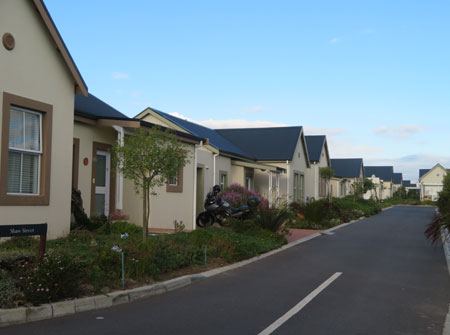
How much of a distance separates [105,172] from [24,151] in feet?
13.3

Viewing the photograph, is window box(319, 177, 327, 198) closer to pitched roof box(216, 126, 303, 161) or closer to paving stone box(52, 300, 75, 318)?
pitched roof box(216, 126, 303, 161)

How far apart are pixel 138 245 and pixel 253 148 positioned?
932 inches

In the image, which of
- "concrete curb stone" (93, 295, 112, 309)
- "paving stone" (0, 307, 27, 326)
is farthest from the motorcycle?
"paving stone" (0, 307, 27, 326)

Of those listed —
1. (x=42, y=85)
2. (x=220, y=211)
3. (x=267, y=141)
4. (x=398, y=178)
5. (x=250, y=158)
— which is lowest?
(x=220, y=211)

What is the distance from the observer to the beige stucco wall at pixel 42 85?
9914 millimetres

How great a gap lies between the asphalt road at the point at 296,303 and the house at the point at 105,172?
4.16 metres

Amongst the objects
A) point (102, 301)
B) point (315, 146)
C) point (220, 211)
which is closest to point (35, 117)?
point (102, 301)

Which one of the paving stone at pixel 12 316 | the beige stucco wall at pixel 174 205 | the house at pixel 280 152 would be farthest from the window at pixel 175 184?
the house at pixel 280 152

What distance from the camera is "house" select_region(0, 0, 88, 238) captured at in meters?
9.83

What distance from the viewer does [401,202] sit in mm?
71688

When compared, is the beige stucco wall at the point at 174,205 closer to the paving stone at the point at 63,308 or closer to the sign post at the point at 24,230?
the sign post at the point at 24,230

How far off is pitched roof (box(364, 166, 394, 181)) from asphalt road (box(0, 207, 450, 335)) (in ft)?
281

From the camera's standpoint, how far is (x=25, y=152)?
10.3 metres

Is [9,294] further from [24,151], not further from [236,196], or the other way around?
[236,196]
